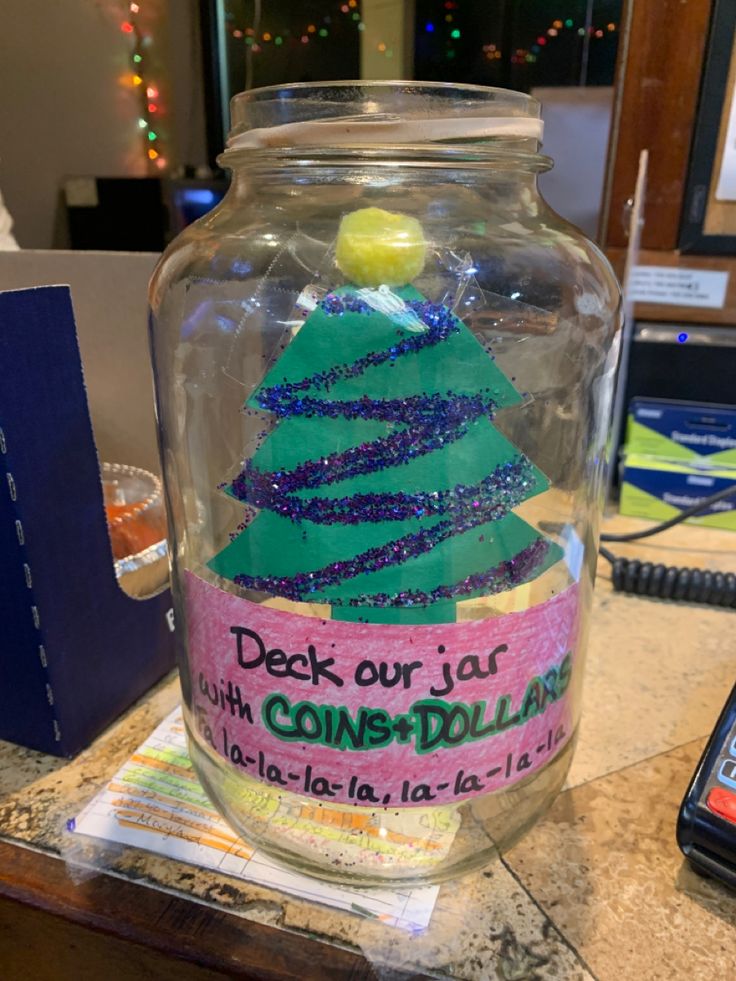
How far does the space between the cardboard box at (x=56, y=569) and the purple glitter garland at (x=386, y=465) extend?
141 millimetres

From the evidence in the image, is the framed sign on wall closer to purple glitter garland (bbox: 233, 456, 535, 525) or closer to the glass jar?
the glass jar

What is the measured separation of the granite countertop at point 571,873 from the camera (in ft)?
0.97

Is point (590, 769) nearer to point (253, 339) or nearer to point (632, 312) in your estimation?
point (253, 339)

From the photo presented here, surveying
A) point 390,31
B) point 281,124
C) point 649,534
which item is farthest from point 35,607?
point 390,31

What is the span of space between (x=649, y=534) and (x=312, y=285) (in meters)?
0.44

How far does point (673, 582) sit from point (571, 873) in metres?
0.30

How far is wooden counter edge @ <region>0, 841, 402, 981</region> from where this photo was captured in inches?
11.4

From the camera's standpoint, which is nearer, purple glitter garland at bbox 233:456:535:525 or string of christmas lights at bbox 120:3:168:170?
purple glitter garland at bbox 233:456:535:525

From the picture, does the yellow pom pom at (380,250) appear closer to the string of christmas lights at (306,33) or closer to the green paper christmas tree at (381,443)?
the green paper christmas tree at (381,443)

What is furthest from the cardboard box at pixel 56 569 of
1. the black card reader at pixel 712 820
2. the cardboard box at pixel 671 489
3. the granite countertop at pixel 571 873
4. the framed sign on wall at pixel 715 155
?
the framed sign on wall at pixel 715 155

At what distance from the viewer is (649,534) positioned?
A: 64 centimetres

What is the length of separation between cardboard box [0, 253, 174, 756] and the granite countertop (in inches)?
1.0

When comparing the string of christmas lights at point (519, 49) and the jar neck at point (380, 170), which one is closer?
the jar neck at point (380, 170)

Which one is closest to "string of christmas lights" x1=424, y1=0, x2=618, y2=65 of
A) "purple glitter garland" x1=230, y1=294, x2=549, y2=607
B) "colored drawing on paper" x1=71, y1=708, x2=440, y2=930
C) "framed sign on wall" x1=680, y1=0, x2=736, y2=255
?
"framed sign on wall" x1=680, y1=0, x2=736, y2=255
